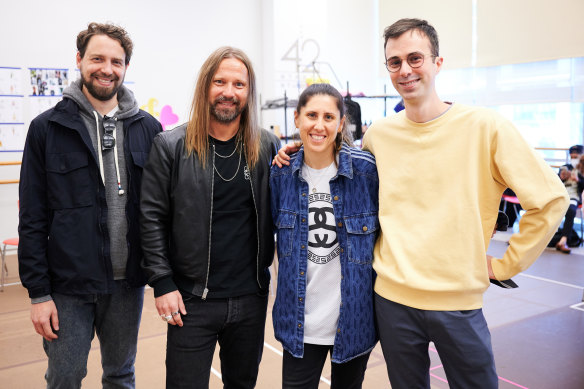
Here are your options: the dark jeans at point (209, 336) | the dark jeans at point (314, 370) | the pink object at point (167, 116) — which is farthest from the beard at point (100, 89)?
the pink object at point (167, 116)

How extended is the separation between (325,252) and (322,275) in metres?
0.08

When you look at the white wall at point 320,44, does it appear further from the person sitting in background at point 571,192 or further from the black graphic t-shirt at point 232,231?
the black graphic t-shirt at point 232,231

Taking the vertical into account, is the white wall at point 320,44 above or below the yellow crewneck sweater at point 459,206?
above

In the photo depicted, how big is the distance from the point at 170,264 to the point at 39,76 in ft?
16.5

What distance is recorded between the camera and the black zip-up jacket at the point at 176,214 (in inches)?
69.0

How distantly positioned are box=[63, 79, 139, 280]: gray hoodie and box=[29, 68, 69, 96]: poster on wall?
445cm

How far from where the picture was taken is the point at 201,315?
178 centimetres

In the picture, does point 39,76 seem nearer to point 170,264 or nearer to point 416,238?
point 170,264

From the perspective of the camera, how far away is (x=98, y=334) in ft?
6.32

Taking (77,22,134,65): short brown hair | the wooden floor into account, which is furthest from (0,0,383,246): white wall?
(77,22,134,65): short brown hair

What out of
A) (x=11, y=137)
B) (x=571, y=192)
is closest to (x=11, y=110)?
(x=11, y=137)

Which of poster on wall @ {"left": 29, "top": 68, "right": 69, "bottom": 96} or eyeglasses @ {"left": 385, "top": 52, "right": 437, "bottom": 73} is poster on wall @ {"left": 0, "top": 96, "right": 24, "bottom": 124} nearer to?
poster on wall @ {"left": 29, "top": 68, "right": 69, "bottom": 96}

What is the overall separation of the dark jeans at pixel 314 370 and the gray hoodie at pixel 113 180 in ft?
2.36

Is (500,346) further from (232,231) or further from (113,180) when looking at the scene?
(113,180)
